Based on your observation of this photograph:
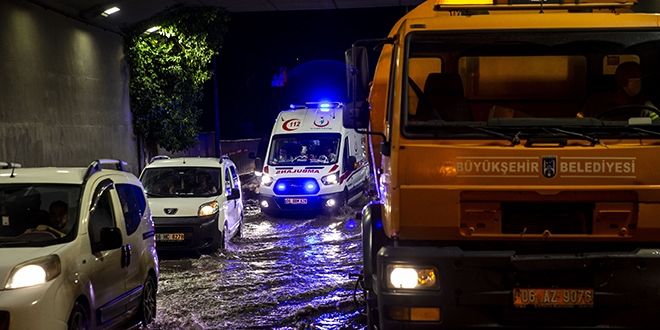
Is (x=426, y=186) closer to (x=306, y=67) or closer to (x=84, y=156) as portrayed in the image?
(x=84, y=156)

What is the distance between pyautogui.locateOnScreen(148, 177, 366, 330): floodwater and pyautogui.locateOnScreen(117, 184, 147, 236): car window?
46.3 inches

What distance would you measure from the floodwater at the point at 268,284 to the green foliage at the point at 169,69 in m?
7.32

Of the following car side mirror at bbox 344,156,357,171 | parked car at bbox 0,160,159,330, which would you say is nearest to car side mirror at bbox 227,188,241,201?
parked car at bbox 0,160,159,330

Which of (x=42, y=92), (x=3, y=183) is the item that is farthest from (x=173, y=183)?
(x=3, y=183)

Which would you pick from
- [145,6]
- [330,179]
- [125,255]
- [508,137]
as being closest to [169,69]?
[145,6]

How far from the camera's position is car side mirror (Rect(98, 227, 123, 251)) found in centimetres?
679

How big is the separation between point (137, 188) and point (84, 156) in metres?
10.2

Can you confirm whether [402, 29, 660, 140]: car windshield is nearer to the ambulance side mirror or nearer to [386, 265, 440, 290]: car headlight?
the ambulance side mirror

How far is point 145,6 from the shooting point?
19422 millimetres

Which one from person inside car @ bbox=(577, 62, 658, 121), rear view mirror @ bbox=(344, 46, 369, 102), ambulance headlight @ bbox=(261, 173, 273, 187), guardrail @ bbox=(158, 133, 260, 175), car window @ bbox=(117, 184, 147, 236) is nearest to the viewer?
person inside car @ bbox=(577, 62, 658, 121)

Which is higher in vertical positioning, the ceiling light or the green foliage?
the ceiling light

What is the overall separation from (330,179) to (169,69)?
657 cm

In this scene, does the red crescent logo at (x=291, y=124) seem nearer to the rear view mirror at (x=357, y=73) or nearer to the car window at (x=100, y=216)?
the car window at (x=100, y=216)

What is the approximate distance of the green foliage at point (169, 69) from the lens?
71.9ft
